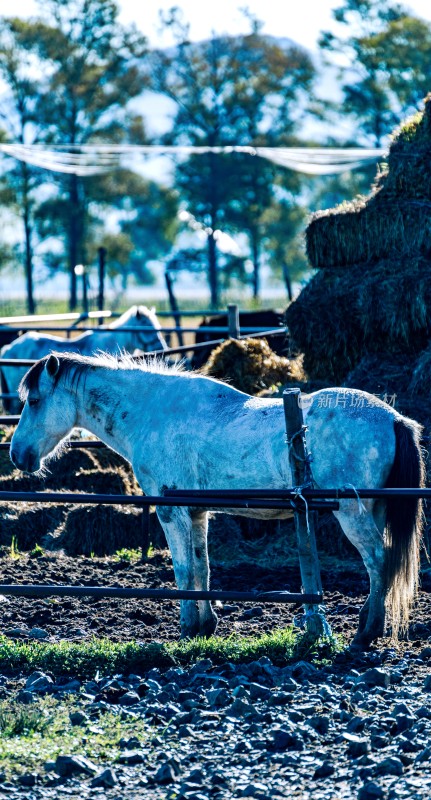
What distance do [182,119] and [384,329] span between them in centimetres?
2904

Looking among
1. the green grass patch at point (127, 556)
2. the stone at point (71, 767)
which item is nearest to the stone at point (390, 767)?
the stone at point (71, 767)

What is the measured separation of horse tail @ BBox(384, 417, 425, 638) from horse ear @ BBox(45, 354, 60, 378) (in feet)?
6.18

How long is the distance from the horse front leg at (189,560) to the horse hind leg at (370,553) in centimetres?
81

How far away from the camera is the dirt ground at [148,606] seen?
5.31 m

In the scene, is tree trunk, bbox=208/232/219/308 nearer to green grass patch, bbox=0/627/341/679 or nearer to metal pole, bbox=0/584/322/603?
metal pole, bbox=0/584/322/603

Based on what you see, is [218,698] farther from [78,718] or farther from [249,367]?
[249,367]

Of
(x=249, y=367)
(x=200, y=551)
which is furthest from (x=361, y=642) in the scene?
(x=249, y=367)

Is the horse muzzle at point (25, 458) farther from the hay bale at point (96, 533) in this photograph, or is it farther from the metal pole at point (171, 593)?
the hay bale at point (96, 533)

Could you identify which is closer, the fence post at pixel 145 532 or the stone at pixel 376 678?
the stone at pixel 376 678

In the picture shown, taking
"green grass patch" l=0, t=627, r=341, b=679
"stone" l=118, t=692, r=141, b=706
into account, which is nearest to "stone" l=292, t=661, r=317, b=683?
"green grass patch" l=0, t=627, r=341, b=679

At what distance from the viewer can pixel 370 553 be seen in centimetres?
486

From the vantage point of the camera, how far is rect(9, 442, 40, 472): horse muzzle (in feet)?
18.5

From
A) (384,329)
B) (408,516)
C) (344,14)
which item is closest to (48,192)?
(344,14)

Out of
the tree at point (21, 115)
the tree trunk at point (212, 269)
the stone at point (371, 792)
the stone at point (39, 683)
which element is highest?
the tree at point (21, 115)
